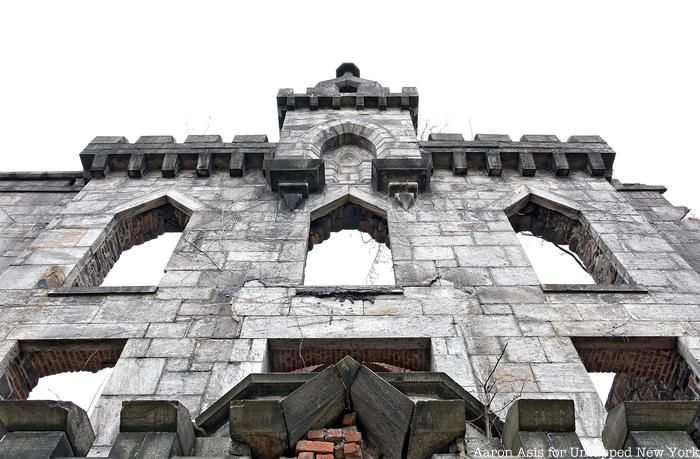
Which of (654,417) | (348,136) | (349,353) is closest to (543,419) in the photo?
(654,417)

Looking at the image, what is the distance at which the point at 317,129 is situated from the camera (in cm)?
1122

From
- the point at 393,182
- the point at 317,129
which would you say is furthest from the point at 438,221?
the point at 317,129

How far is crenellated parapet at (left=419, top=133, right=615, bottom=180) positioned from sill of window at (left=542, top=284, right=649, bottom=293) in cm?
332

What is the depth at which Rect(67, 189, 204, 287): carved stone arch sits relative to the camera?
8674 millimetres

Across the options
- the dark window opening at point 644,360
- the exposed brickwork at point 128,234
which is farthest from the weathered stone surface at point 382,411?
the exposed brickwork at point 128,234

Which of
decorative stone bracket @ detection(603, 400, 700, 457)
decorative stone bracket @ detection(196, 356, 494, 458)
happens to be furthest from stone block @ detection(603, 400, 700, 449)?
decorative stone bracket @ detection(196, 356, 494, 458)

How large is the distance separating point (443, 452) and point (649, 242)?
6129 mm

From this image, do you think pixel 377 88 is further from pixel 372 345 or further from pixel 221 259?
pixel 372 345

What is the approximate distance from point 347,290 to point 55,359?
356cm

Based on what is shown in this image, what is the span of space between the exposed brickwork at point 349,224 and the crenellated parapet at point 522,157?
71.7 inches

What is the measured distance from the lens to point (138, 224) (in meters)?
9.67

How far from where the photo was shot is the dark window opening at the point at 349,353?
648cm

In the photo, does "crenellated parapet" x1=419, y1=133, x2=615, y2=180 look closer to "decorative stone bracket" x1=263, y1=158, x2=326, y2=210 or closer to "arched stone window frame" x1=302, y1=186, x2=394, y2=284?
"arched stone window frame" x1=302, y1=186, x2=394, y2=284

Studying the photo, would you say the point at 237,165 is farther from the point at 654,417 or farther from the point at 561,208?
the point at 654,417
